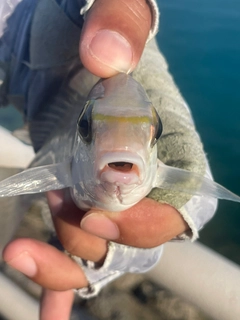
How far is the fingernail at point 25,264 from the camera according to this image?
80cm

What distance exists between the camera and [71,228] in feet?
2.60

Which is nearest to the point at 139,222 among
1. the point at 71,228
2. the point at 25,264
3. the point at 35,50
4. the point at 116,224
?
the point at 116,224

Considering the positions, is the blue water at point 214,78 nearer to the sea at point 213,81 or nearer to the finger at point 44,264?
the sea at point 213,81

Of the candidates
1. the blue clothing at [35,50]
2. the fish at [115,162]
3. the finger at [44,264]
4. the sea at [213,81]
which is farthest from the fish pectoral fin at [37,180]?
the sea at [213,81]

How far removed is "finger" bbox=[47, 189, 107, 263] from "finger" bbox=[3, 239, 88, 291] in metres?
0.05

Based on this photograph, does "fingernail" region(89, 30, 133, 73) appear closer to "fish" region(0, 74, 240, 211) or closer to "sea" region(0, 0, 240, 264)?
"fish" region(0, 74, 240, 211)

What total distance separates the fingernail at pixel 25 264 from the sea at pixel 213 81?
702 mm

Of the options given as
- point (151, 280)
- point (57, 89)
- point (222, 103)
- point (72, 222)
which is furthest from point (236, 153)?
point (72, 222)

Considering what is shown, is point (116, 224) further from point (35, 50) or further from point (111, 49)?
point (35, 50)

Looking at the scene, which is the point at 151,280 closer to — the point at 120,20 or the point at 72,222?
the point at 72,222

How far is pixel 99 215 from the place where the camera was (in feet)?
2.23

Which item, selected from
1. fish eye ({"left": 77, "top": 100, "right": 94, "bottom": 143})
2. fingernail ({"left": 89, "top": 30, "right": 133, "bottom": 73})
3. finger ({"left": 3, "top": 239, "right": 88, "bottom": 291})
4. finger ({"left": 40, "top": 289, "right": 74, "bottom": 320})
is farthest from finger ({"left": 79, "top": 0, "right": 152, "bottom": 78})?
finger ({"left": 40, "top": 289, "right": 74, "bottom": 320})

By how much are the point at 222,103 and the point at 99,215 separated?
1443mm

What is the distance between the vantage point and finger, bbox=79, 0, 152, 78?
639 millimetres
